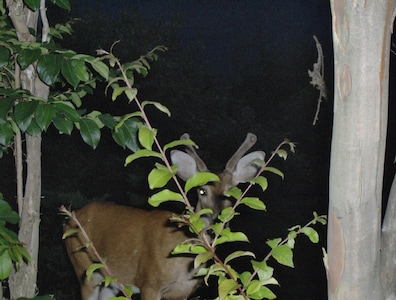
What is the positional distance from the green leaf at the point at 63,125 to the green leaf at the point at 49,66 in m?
0.09

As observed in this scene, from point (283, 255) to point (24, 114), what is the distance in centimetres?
84

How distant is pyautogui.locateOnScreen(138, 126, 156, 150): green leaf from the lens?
1015 millimetres

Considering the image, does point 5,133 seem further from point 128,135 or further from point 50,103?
point 128,135

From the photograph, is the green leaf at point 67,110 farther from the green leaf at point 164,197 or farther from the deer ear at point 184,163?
the deer ear at point 184,163

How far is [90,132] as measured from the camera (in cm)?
179

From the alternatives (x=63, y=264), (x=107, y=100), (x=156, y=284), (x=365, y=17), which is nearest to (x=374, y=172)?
(x=365, y=17)

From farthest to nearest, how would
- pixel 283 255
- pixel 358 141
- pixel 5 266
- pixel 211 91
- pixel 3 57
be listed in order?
1. pixel 211 91
2. pixel 3 57
3. pixel 5 266
4. pixel 283 255
5. pixel 358 141

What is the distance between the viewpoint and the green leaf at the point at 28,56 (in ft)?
5.47

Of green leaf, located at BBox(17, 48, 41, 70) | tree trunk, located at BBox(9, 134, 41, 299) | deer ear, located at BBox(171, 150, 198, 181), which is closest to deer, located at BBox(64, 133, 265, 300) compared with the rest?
deer ear, located at BBox(171, 150, 198, 181)

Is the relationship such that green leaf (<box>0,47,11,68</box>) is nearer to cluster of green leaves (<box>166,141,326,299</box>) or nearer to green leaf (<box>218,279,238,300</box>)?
cluster of green leaves (<box>166,141,326,299</box>)

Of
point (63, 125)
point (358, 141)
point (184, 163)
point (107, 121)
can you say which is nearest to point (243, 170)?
point (184, 163)

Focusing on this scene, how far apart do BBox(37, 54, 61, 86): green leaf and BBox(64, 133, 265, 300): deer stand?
1364 millimetres

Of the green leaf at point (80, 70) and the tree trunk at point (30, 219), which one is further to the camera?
the tree trunk at point (30, 219)

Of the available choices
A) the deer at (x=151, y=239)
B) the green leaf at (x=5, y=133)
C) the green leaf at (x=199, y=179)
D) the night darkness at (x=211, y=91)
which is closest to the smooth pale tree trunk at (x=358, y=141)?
the green leaf at (x=199, y=179)
